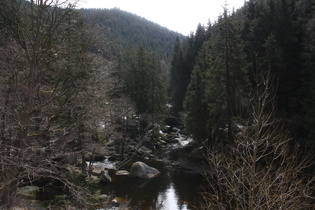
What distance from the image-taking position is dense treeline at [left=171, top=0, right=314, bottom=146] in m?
22.3

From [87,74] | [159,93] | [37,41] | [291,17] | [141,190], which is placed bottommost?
[141,190]

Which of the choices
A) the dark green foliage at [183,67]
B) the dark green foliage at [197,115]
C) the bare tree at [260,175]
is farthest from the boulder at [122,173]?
the dark green foliage at [183,67]

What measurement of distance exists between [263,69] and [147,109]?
1572cm

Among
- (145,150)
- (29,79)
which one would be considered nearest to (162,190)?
(145,150)

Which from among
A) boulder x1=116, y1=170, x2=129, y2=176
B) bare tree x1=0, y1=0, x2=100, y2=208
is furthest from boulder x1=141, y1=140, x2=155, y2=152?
bare tree x1=0, y1=0, x2=100, y2=208

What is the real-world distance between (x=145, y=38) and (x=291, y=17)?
11041cm

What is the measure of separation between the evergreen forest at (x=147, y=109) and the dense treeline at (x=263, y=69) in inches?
5.0

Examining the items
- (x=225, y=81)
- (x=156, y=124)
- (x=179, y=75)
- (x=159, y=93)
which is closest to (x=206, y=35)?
(x=179, y=75)

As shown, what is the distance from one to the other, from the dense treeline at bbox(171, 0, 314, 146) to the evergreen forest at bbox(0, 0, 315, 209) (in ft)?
0.42

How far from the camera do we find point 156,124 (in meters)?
35.0

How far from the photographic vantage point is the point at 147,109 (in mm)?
35938

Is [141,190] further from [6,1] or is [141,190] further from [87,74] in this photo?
[6,1]

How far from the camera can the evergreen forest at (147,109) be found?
19.1 ft

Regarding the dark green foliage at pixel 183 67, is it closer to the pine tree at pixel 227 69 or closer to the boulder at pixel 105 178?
the pine tree at pixel 227 69
